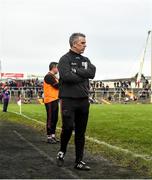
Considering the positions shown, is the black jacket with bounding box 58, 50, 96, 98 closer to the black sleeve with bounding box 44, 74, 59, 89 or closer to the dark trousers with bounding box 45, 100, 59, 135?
the black sleeve with bounding box 44, 74, 59, 89

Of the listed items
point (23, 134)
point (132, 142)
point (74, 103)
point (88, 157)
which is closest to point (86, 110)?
point (74, 103)

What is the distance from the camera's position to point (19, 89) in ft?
185

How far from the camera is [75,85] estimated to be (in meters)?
8.76

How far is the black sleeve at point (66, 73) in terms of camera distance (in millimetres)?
8594

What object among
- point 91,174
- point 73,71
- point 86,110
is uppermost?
point 73,71

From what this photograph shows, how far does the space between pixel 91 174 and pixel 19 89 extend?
48.3 metres

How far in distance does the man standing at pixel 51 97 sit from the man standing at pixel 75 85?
3.99m

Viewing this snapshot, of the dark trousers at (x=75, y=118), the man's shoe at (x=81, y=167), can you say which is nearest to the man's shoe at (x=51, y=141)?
the dark trousers at (x=75, y=118)

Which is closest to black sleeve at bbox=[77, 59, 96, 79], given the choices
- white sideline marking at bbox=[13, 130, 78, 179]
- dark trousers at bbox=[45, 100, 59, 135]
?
white sideline marking at bbox=[13, 130, 78, 179]

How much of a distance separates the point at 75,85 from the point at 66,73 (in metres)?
0.28

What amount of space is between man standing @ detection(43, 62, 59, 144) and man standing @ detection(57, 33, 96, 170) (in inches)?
157

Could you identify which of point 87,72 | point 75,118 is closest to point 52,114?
point 75,118

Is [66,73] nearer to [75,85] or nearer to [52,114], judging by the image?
[75,85]

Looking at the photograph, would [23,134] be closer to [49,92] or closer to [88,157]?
[49,92]
